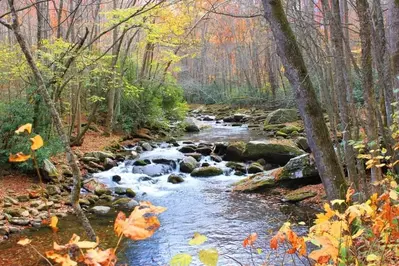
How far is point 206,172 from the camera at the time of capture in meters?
12.0

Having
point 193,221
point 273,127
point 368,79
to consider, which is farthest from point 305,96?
point 273,127

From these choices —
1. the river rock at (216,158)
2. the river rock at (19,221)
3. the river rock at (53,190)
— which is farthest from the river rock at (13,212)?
the river rock at (216,158)

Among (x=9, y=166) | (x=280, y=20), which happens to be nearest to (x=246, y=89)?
(x=9, y=166)

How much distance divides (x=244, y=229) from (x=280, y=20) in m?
4.92

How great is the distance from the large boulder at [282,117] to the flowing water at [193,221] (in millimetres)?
9680

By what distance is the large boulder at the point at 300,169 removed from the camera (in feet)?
31.4

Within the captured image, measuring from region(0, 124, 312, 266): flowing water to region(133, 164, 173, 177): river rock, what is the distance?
263 millimetres

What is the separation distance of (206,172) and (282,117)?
10314mm

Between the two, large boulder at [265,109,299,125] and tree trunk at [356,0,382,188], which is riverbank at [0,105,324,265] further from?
large boulder at [265,109,299,125]

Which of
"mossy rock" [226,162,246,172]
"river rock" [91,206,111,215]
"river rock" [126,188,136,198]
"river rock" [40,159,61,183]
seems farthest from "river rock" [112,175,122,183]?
"mossy rock" [226,162,246,172]

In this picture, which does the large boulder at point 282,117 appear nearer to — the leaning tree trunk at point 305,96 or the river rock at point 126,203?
the river rock at point 126,203

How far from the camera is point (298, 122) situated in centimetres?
2067

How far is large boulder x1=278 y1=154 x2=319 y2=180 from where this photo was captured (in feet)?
31.4

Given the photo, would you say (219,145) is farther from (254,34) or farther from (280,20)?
(254,34)
